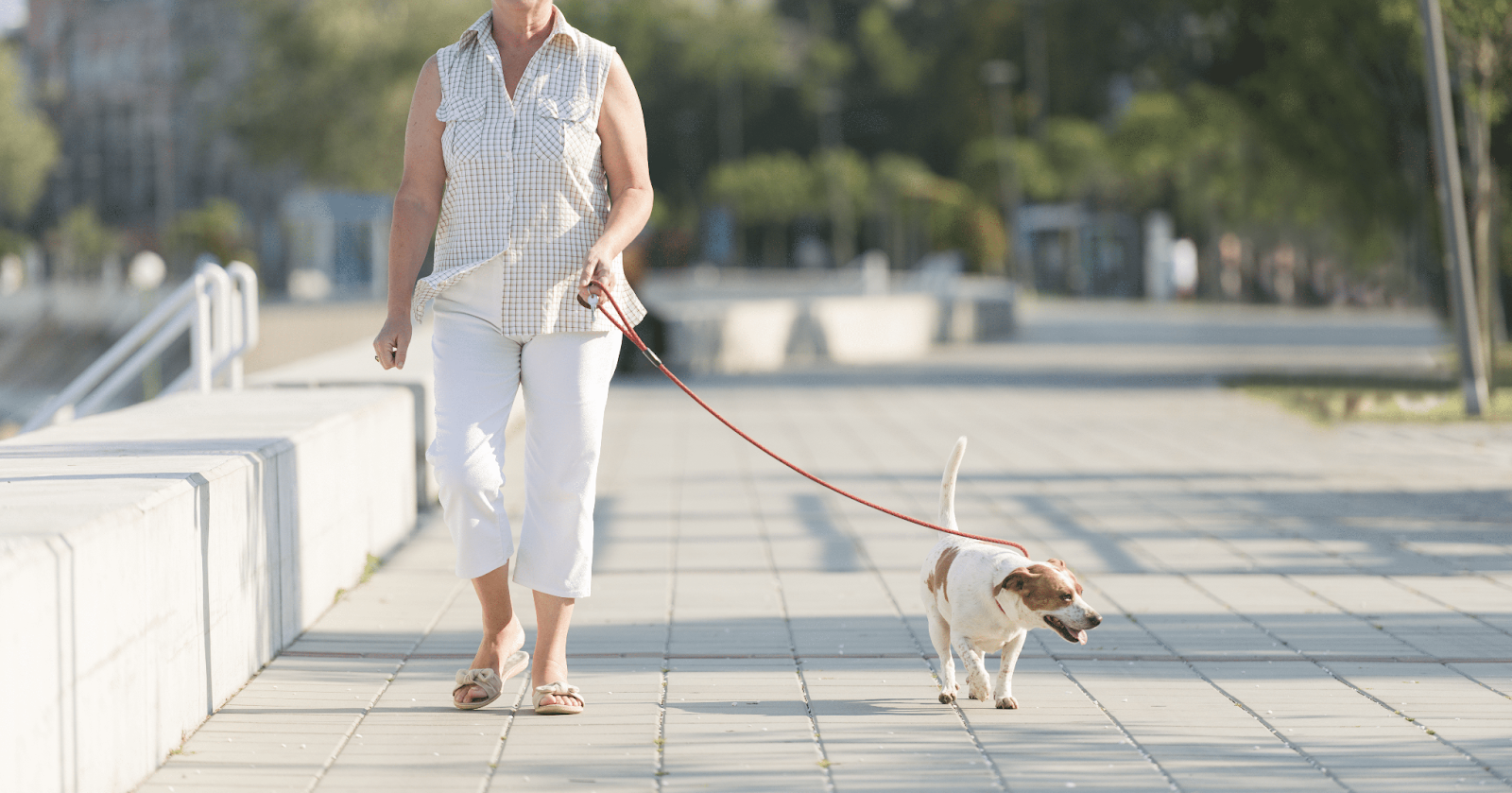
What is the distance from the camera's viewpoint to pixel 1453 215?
13.1 metres

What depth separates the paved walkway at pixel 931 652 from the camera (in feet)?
13.1

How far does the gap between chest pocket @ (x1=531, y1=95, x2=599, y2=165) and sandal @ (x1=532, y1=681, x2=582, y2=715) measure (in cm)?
136

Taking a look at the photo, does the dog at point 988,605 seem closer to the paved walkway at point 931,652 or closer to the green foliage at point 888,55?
the paved walkway at point 931,652

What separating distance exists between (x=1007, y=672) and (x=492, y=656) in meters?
1.38

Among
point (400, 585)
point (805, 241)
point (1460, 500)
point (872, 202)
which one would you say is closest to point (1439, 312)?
point (1460, 500)

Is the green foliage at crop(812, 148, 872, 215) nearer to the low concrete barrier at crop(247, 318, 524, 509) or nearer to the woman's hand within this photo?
the low concrete barrier at crop(247, 318, 524, 509)

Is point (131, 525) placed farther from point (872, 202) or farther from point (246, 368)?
point (872, 202)

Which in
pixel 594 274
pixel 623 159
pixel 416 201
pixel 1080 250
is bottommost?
pixel 594 274

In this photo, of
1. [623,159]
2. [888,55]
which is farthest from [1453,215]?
[888,55]

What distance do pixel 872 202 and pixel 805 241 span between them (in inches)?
286

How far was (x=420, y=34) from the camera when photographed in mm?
51188

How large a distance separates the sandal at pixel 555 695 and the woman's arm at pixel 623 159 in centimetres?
106

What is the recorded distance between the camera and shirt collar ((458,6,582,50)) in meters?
4.40

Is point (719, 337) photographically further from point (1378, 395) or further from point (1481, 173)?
point (1481, 173)
